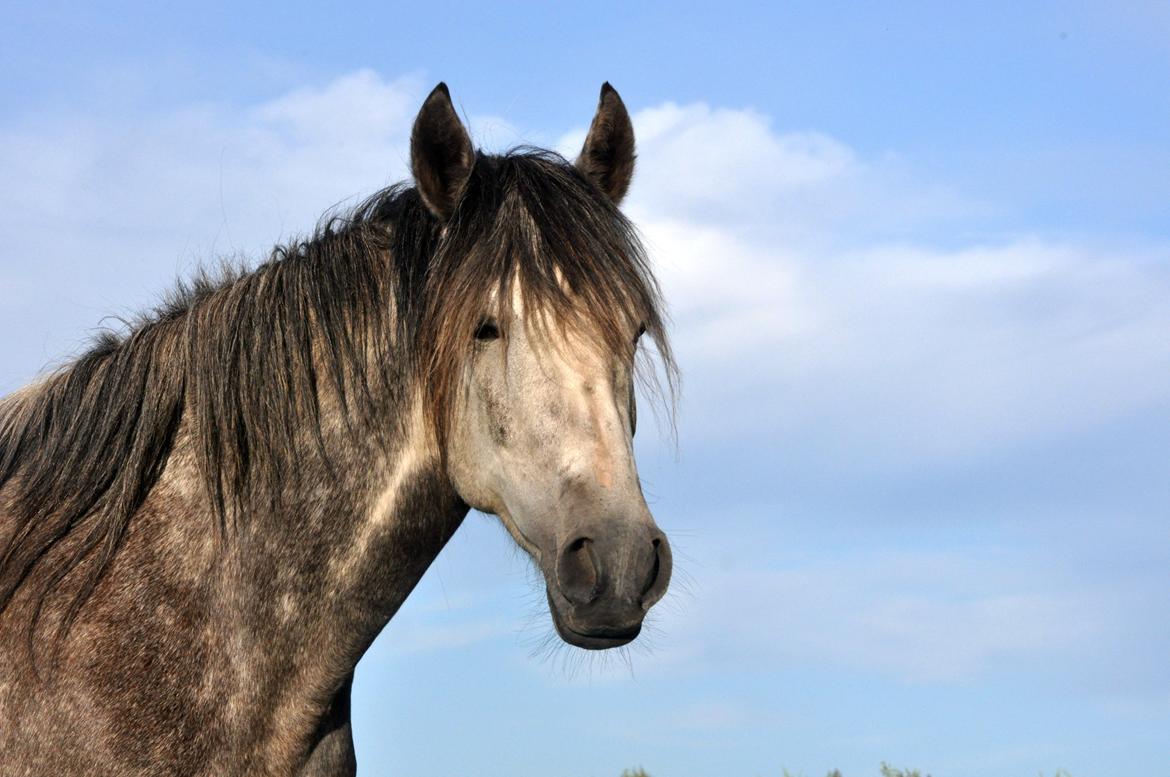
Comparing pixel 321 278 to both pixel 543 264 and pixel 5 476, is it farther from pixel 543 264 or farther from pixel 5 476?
pixel 5 476

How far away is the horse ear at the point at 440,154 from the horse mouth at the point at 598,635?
175 centimetres

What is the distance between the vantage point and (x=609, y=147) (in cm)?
579

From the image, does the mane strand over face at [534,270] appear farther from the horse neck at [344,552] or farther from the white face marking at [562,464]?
the horse neck at [344,552]

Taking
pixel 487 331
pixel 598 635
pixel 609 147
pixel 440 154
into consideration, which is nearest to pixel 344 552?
pixel 487 331

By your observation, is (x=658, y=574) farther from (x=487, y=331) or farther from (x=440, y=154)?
(x=440, y=154)

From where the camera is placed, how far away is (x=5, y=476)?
5.77 meters

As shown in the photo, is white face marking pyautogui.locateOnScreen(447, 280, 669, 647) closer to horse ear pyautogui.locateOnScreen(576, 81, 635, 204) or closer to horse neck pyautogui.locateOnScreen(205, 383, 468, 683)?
horse neck pyautogui.locateOnScreen(205, 383, 468, 683)

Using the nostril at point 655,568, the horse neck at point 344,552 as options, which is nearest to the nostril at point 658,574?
the nostril at point 655,568

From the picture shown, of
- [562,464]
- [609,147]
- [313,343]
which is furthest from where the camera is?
[609,147]

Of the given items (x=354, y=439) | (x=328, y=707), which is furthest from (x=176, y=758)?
(x=354, y=439)

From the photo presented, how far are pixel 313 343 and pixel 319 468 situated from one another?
0.52m

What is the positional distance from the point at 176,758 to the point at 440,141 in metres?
2.56

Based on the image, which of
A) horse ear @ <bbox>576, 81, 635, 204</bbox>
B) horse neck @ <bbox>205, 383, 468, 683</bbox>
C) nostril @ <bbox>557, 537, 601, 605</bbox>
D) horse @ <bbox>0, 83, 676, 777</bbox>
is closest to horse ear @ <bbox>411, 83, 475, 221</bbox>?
horse @ <bbox>0, 83, 676, 777</bbox>

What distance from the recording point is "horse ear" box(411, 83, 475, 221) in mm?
5188
